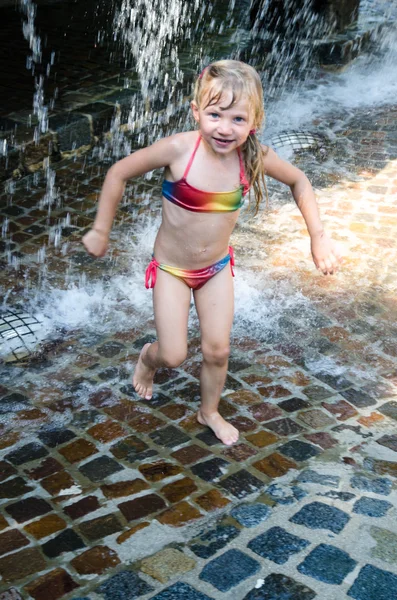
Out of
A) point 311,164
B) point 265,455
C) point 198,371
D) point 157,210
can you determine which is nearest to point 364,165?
point 311,164

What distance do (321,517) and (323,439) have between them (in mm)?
601

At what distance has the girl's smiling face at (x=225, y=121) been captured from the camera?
300cm

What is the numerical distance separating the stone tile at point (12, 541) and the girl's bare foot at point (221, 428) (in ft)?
3.34

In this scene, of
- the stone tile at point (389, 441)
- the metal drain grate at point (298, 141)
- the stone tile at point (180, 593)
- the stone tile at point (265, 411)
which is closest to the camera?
the stone tile at point (180, 593)

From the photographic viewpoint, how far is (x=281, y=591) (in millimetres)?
2648

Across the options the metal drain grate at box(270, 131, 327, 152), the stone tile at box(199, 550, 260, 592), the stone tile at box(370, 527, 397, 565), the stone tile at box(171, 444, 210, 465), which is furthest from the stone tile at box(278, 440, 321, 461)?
the metal drain grate at box(270, 131, 327, 152)

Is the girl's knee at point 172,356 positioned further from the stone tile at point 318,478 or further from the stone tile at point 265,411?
the stone tile at point 318,478

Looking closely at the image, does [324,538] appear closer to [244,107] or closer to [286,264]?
[244,107]

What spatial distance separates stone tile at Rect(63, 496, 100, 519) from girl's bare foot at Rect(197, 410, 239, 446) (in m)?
0.68

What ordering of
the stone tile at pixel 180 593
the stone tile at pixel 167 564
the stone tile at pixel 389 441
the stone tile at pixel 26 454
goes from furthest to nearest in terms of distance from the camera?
the stone tile at pixel 389 441 → the stone tile at pixel 26 454 → the stone tile at pixel 167 564 → the stone tile at pixel 180 593

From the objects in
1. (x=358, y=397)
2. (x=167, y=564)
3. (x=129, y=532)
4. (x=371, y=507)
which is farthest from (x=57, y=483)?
(x=358, y=397)

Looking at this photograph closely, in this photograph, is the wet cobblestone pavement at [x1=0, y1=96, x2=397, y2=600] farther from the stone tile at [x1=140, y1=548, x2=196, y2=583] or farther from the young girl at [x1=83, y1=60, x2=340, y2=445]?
the young girl at [x1=83, y1=60, x2=340, y2=445]

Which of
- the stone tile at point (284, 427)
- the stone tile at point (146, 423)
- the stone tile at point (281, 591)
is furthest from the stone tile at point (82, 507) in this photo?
the stone tile at point (284, 427)

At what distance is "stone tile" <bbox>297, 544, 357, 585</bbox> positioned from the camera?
2.71 meters
